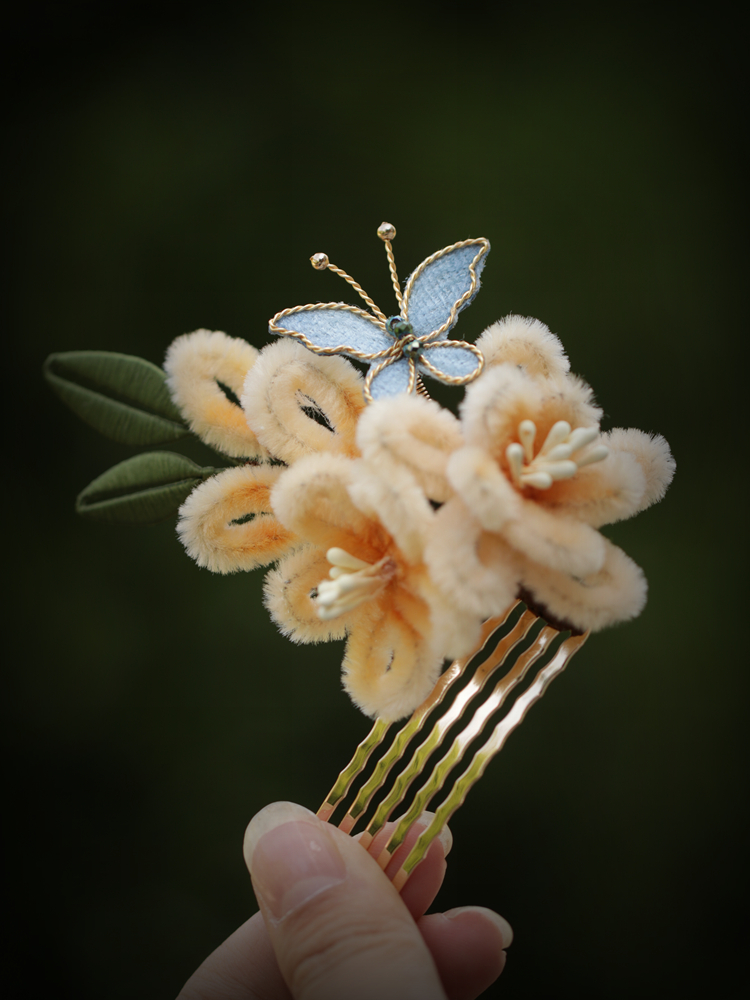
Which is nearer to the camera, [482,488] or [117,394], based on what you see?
[482,488]

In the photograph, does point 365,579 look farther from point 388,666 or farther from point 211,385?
point 211,385

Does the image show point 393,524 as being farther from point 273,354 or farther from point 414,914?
point 414,914

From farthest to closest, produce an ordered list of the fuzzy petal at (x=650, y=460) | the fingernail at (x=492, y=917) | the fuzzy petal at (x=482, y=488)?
the fingernail at (x=492, y=917) < the fuzzy petal at (x=650, y=460) < the fuzzy petal at (x=482, y=488)

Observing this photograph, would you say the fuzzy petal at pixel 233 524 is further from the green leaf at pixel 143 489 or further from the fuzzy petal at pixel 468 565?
the fuzzy petal at pixel 468 565

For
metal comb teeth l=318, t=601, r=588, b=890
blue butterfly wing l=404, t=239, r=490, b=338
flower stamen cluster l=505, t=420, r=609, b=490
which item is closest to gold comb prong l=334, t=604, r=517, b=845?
metal comb teeth l=318, t=601, r=588, b=890

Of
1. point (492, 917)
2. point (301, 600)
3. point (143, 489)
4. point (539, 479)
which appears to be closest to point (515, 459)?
point (539, 479)

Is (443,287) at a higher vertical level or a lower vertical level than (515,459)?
higher

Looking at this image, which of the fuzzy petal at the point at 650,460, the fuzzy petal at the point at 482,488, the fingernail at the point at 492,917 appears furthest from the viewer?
the fingernail at the point at 492,917

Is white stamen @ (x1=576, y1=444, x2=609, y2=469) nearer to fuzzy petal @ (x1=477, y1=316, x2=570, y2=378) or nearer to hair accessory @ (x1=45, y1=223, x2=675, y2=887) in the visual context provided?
hair accessory @ (x1=45, y1=223, x2=675, y2=887)

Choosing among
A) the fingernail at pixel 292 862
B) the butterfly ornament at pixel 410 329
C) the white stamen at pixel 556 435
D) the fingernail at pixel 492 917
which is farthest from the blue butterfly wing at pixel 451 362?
the fingernail at pixel 492 917
